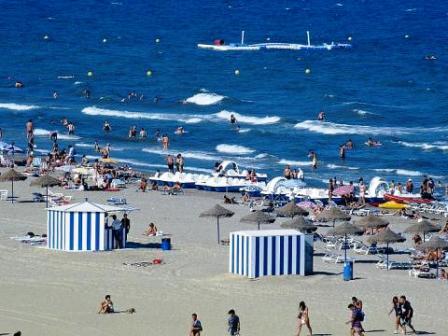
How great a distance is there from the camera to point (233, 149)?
6469 cm

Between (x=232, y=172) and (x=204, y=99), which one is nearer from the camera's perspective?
(x=232, y=172)

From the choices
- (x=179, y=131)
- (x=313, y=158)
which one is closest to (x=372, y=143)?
(x=313, y=158)

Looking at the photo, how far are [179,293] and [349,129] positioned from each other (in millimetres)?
37426

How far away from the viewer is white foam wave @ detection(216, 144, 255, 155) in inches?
2522

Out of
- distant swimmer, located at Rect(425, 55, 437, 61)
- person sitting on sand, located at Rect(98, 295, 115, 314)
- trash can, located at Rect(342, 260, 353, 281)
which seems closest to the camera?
person sitting on sand, located at Rect(98, 295, 115, 314)

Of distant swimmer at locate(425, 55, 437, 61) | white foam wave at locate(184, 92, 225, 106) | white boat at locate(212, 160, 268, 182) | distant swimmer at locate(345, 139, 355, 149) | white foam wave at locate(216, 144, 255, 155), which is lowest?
white boat at locate(212, 160, 268, 182)

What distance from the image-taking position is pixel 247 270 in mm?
35406

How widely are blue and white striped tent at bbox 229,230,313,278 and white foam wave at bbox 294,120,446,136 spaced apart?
3422cm

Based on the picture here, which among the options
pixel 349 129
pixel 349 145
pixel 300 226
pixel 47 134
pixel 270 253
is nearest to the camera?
pixel 270 253

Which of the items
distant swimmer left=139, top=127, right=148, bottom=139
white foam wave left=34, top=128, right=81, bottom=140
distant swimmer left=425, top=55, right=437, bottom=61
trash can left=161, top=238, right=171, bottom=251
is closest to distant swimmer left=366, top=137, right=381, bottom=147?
distant swimmer left=139, top=127, right=148, bottom=139

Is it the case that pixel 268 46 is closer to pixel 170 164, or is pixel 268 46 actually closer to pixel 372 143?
pixel 372 143

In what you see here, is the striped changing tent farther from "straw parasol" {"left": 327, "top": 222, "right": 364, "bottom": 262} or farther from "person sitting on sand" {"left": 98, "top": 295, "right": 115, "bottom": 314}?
"person sitting on sand" {"left": 98, "top": 295, "right": 115, "bottom": 314}

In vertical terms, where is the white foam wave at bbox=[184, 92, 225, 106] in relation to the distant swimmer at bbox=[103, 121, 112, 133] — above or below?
above

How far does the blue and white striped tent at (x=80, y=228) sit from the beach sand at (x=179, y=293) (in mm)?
407
